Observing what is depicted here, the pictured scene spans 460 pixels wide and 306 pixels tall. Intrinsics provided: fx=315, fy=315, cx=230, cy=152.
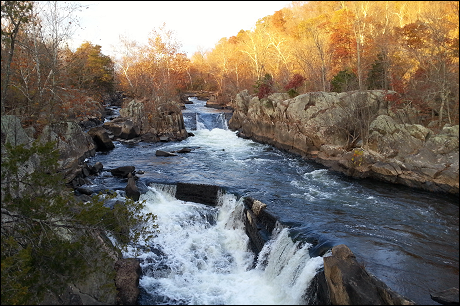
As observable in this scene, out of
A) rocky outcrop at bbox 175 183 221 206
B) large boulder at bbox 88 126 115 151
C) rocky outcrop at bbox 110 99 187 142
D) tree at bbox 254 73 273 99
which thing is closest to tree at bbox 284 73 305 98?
tree at bbox 254 73 273 99

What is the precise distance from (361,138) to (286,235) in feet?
38.7

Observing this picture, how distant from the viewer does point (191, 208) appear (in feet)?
50.3

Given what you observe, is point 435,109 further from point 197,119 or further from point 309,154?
point 197,119

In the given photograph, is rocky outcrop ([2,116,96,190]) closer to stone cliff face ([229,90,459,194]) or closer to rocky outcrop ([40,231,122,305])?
rocky outcrop ([40,231,122,305])

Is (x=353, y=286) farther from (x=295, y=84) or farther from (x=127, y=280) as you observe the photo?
(x=295, y=84)

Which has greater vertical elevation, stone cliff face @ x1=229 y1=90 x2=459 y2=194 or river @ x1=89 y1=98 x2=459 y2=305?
stone cliff face @ x1=229 y1=90 x2=459 y2=194

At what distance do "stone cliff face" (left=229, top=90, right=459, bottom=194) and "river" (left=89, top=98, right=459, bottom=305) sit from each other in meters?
0.97

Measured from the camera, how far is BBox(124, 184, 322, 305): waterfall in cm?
996

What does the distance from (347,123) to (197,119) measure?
62.0 feet

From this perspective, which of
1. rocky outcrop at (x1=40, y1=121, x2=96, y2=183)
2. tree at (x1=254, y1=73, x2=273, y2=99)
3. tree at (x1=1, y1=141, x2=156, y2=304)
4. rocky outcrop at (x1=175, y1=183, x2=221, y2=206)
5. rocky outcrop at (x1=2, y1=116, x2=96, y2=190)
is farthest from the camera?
tree at (x1=254, y1=73, x2=273, y2=99)

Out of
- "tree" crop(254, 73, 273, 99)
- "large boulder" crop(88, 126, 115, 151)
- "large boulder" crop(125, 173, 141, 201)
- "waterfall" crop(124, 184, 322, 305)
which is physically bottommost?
"waterfall" crop(124, 184, 322, 305)

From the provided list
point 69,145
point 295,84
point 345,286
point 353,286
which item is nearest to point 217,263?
point 345,286

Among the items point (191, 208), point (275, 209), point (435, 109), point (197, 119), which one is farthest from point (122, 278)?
point (197, 119)

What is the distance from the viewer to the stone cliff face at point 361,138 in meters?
15.9
